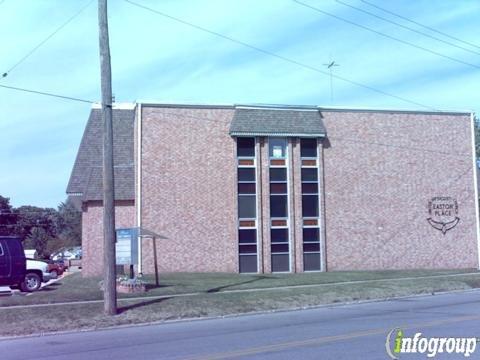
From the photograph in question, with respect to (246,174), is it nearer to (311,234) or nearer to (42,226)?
(311,234)

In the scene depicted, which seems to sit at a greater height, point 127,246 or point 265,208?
point 265,208

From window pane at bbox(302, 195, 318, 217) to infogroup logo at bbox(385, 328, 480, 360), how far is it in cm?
2316

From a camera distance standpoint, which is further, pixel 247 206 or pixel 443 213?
pixel 443 213

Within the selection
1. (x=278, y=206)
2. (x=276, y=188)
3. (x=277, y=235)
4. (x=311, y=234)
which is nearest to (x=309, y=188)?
(x=276, y=188)

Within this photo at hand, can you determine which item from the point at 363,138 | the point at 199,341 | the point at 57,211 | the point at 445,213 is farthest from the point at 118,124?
the point at 57,211

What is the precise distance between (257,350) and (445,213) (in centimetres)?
2825

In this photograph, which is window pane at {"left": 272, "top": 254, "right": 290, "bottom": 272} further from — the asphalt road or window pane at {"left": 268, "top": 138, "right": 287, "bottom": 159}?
the asphalt road

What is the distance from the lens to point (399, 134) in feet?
123

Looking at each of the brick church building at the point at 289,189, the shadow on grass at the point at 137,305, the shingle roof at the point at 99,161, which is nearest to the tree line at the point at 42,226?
the shingle roof at the point at 99,161

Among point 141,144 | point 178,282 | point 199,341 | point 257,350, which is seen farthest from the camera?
point 141,144

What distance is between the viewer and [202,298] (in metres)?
20.8

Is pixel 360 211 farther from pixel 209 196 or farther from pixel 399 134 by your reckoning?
pixel 209 196

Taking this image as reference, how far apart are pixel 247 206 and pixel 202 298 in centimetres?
1470

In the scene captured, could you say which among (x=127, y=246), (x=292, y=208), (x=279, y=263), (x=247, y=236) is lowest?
(x=279, y=263)
